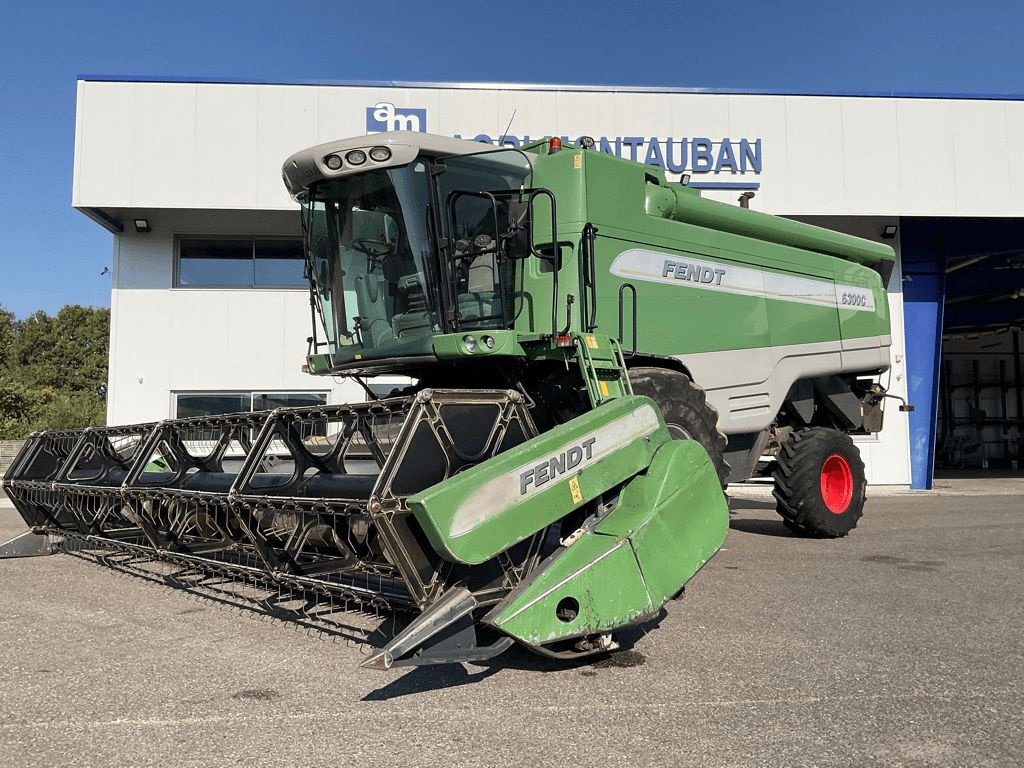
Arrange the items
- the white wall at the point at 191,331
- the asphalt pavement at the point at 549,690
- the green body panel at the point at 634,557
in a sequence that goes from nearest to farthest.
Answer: the asphalt pavement at the point at 549,690 < the green body panel at the point at 634,557 < the white wall at the point at 191,331

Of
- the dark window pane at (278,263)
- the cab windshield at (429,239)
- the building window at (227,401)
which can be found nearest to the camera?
the cab windshield at (429,239)

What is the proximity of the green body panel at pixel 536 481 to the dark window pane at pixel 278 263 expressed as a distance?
11366 mm

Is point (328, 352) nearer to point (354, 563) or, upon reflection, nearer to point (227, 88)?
point (354, 563)

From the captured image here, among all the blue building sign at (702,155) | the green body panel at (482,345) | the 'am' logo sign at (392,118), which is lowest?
the green body panel at (482,345)

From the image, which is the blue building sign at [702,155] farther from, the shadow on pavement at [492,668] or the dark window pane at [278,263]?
the shadow on pavement at [492,668]

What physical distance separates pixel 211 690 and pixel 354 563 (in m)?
0.90

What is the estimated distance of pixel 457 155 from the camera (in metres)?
5.15

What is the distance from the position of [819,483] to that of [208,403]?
34.4ft

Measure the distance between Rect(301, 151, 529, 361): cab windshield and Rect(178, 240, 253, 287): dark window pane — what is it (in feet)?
31.1

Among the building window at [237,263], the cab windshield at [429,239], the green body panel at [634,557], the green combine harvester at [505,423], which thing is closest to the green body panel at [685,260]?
the green combine harvester at [505,423]

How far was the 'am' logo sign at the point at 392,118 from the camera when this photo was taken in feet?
46.4

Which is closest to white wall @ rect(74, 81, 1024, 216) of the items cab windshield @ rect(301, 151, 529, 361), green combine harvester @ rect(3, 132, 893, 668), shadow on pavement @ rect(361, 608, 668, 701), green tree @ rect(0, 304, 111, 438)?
green combine harvester @ rect(3, 132, 893, 668)

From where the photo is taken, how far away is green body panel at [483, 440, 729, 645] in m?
→ 3.49

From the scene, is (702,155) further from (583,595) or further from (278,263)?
(583,595)
